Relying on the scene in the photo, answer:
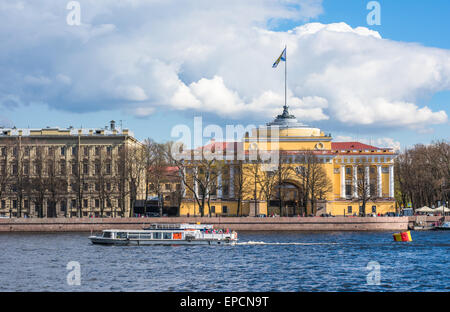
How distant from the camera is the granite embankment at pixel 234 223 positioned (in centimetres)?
7250

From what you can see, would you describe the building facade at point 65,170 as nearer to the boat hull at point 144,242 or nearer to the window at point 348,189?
the boat hull at point 144,242

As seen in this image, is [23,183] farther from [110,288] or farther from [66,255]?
[110,288]

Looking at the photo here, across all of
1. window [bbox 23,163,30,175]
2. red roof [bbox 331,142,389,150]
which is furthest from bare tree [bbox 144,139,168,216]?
red roof [bbox 331,142,389,150]

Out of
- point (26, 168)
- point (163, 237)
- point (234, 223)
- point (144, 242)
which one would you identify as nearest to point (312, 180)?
point (234, 223)

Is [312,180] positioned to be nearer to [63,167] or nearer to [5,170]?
[63,167]

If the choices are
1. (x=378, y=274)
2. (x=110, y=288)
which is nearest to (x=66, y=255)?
(x=110, y=288)

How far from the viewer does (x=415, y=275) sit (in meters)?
37.0

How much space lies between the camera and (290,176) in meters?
85.8

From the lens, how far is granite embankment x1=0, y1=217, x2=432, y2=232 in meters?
72.5

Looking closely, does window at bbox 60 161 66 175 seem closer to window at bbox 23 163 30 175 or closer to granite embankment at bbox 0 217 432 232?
window at bbox 23 163 30 175

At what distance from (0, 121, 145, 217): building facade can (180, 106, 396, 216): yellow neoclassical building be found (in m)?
9.50

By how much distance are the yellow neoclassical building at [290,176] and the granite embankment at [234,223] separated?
6.34 m

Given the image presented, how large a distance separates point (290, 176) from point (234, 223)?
48.0 ft

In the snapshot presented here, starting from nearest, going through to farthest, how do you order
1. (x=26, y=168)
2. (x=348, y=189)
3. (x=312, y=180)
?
(x=312, y=180), (x=26, y=168), (x=348, y=189)
